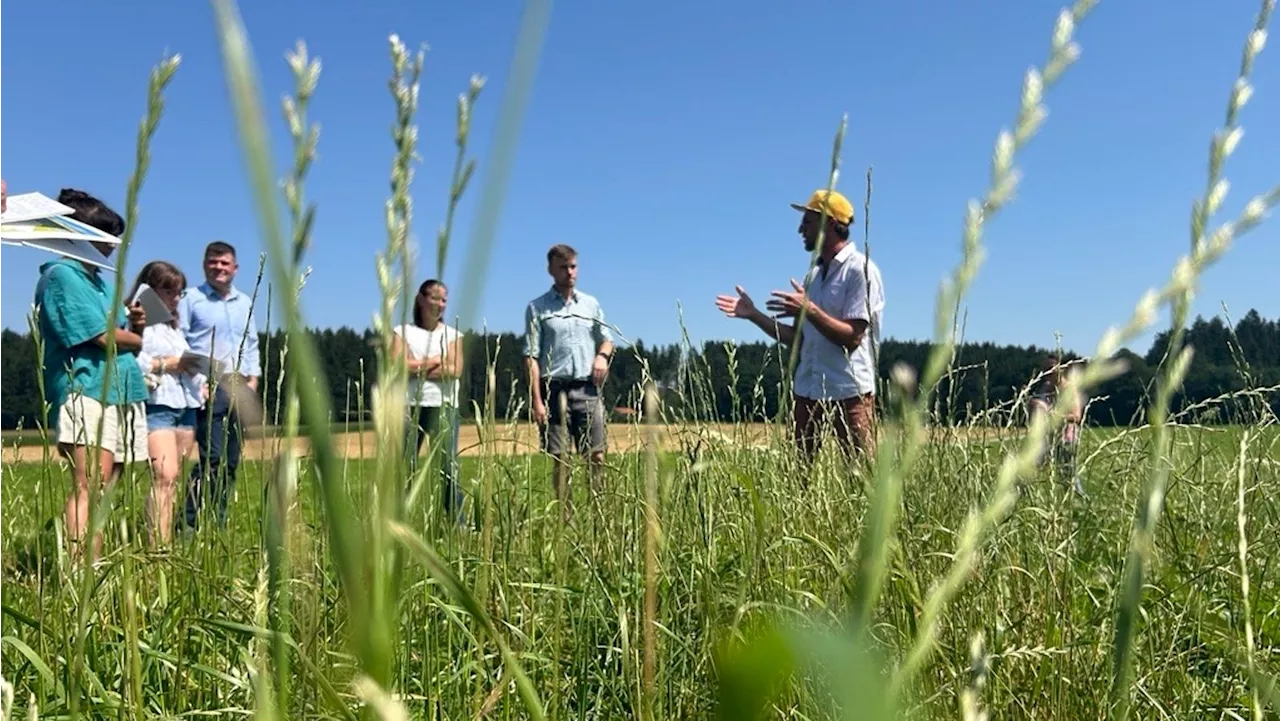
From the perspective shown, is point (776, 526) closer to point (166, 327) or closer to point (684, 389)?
point (684, 389)

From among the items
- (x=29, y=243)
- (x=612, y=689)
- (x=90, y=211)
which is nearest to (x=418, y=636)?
(x=612, y=689)

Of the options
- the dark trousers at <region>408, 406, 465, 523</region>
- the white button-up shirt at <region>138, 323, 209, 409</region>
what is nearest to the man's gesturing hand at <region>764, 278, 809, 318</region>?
the dark trousers at <region>408, 406, 465, 523</region>

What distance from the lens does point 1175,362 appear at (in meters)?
0.56

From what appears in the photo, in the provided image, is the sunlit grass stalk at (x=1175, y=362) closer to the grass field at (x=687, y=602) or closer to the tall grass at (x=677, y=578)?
the tall grass at (x=677, y=578)

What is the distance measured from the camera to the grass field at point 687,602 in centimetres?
146

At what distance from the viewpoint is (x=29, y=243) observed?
1.60 m

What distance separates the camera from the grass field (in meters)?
1.46

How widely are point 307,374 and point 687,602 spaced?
6.06 feet

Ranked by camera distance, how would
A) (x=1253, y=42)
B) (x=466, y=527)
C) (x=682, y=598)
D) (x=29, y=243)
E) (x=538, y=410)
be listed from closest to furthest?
(x=1253, y=42)
(x=29, y=243)
(x=682, y=598)
(x=466, y=527)
(x=538, y=410)

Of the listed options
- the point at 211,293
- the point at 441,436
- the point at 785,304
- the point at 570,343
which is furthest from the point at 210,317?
the point at 441,436

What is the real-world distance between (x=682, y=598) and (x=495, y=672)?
A: 18.2 inches

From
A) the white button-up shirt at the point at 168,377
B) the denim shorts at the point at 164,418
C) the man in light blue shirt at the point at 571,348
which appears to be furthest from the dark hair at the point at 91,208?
the man in light blue shirt at the point at 571,348

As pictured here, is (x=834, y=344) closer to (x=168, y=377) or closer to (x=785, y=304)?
(x=785, y=304)

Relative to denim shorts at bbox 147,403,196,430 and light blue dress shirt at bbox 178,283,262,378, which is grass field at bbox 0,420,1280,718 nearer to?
denim shorts at bbox 147,403,196,430
